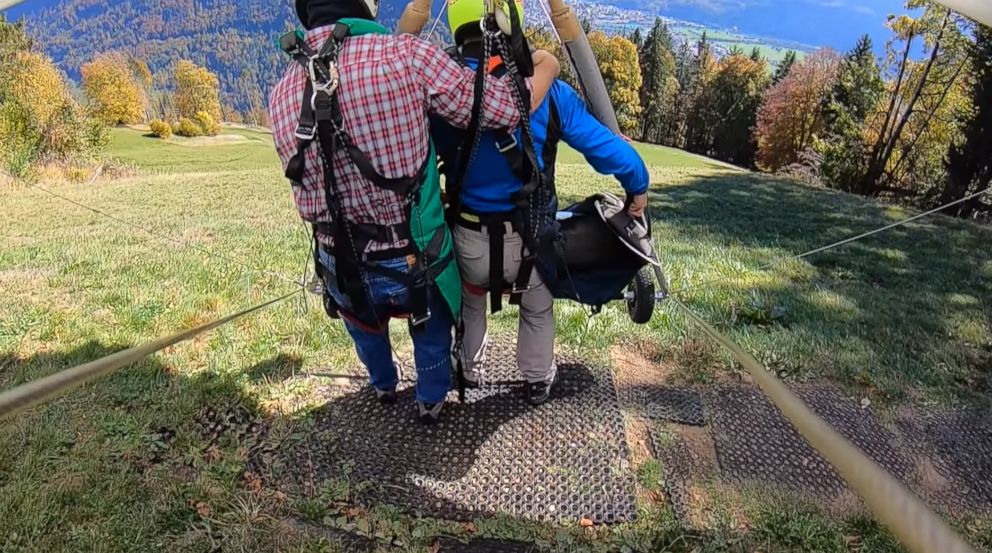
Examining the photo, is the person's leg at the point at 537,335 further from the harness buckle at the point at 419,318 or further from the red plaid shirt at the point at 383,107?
the red plaid shirt at the point at 383,107

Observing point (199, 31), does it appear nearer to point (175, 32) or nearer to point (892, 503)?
point (175, 32)

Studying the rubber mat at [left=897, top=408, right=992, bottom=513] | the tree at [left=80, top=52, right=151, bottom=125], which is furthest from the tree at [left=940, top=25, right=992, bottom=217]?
the tree at [left=80, top=52, right=151, bottom=125]

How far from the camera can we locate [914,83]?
1326 inches

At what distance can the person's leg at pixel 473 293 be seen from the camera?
3.21 metres

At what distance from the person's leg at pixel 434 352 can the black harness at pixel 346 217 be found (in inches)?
6.2

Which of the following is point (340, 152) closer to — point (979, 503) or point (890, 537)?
point (890, 537)

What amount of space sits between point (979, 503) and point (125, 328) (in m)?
5.79

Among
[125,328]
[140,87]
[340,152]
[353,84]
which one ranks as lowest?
[140,87]

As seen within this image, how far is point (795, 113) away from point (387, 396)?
6274 centimetres

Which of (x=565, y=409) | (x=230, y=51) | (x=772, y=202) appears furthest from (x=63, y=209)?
(x=230, y=51)

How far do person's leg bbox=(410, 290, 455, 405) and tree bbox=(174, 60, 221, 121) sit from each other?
84142 mm

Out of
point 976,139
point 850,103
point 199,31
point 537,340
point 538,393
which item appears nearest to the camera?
point 537,340

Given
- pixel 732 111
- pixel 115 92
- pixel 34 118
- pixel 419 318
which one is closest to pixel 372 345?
pixel 419 318

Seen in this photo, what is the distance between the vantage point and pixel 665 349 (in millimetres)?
4605
